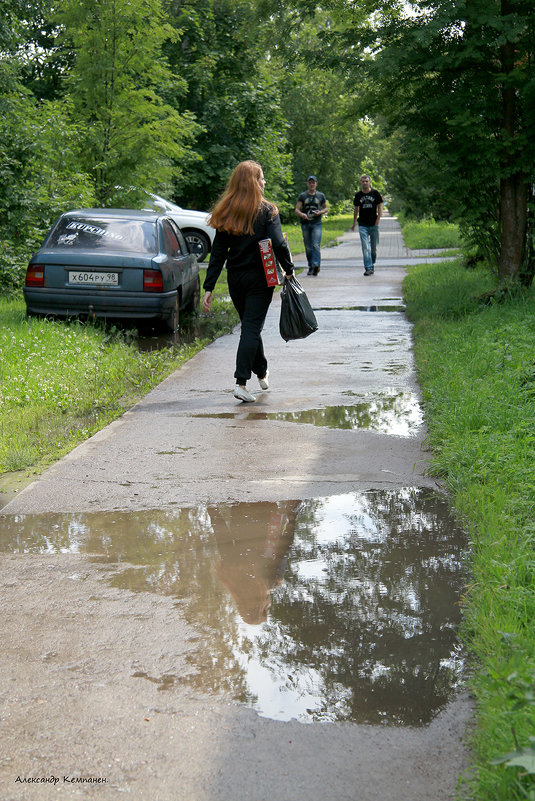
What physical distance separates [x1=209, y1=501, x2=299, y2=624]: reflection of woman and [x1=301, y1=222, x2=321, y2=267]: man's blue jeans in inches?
584

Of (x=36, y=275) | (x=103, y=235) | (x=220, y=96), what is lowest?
(x=36, y=275)

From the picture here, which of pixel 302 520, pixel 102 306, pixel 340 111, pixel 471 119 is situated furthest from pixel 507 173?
pixel 302 520

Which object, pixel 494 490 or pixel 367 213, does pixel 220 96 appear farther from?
pixel 494 490

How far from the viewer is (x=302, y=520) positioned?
4.94 metres

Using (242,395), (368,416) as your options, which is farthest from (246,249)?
(368,416)

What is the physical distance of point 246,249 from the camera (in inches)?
310

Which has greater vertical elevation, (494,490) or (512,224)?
(512,224)

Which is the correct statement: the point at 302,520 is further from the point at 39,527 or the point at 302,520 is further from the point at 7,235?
the point at 7,235

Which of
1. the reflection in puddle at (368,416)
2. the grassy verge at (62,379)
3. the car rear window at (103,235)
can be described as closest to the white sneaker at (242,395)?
the reflection in puddle at (368,416)

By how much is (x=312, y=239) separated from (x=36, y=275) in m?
9.94

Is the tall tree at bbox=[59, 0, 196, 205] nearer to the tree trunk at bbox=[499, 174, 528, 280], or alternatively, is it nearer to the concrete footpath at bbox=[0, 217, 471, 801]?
the tree trunk at bbox=[499, 174, 528, 280]

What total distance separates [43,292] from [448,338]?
449cm

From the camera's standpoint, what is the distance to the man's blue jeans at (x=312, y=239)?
19.5m

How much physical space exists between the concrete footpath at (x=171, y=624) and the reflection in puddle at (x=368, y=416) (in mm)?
24
